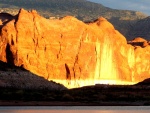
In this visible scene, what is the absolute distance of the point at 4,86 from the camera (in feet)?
360

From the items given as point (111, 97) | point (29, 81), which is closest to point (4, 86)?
point (29, 81)

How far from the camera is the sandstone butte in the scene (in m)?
168

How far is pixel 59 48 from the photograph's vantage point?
180 meters

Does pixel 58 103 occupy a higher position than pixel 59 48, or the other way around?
pixel 59 48

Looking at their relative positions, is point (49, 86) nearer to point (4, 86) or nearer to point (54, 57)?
point (4, 86)

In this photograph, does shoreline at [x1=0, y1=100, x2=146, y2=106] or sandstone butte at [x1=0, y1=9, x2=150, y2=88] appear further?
sandstone butte at [x1=0, y1=9, x2=150, y2=88]

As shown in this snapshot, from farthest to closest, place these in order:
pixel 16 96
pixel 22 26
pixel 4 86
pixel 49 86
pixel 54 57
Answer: pixel 54 57 → pixel 22 26 → pixel 49 86 → pixel 4 86 → pixel 16 96

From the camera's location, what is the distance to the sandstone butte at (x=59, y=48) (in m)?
168

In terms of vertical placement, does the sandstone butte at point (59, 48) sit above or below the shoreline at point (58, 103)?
above

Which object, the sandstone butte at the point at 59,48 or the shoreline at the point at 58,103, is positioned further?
the sandstone butte at the point at 59,48

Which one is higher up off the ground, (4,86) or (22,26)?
(22,26)

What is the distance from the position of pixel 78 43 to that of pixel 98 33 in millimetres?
10063

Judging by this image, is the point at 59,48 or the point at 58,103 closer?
the point at 58,103

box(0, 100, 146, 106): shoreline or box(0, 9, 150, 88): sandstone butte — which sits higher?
box(0, 9, 150, 88): sandstone butte
